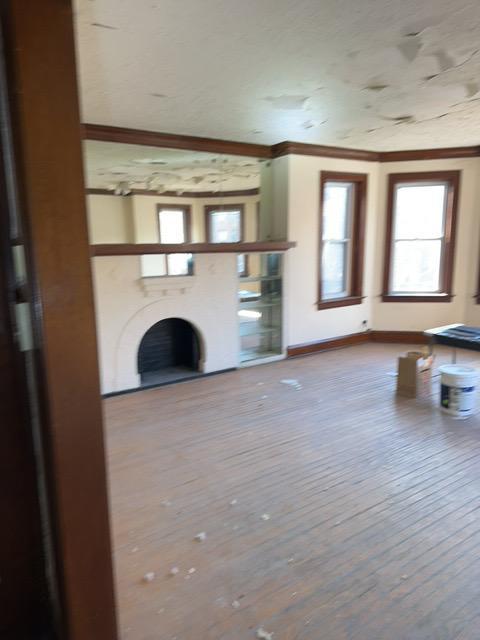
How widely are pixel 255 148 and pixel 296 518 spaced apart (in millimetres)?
3985

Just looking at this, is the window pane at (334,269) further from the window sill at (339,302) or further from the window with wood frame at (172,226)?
the window with wood frame at (172,226)

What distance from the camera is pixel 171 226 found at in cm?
812

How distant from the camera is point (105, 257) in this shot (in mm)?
3822

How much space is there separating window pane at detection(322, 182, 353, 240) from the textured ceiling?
0.97 m

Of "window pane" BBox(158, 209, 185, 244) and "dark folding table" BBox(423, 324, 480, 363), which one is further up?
"window pane" BBox(158, 209, 185, 244)

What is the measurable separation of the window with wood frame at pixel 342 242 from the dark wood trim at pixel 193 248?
0.73m

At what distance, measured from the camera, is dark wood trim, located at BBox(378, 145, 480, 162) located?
17.2 feet

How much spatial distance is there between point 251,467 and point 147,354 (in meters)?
2.19

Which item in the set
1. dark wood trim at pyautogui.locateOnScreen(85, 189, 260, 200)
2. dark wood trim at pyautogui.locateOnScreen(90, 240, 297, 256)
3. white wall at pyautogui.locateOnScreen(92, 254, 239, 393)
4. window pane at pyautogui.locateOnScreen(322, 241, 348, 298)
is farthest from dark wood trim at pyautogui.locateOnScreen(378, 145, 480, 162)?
dark wood trim at pyautogui.locateOnScreen(85, 189, 260, 200)

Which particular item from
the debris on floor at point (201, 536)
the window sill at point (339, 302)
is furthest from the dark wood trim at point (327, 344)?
the debris on floor at point (201, 536)

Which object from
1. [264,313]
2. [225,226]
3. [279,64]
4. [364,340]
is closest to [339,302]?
[364,340]

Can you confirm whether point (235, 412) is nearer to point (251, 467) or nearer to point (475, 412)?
point (251, 467)

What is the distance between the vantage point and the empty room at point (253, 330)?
1108 mm

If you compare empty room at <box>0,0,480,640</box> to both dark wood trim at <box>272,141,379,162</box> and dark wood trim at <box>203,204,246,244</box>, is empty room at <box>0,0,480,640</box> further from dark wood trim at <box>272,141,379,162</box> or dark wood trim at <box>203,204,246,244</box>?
dark wood trim at <box>203,204,246,244</box>
